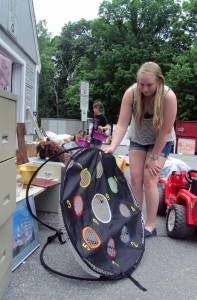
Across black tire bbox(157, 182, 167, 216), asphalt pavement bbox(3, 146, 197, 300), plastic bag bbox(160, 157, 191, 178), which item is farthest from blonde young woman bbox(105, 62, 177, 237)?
plastic bag bbox(160, 157, 191, 178)

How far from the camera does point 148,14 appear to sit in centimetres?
3189

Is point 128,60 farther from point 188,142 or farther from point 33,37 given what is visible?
point 33,37

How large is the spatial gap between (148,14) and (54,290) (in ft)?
108

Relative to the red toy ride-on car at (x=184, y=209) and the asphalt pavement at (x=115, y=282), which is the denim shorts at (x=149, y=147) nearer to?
the red toy ride-on car at (x=184, y=209)

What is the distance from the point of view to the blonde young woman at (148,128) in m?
2.93

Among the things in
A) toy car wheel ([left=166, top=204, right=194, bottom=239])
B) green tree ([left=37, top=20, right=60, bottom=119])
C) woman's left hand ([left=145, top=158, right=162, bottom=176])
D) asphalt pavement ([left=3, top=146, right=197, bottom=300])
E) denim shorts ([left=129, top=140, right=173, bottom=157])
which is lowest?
asphalt pavement ([left=3, top=146, right=197, bottom=300])

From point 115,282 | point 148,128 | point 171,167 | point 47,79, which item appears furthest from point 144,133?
point 47,79

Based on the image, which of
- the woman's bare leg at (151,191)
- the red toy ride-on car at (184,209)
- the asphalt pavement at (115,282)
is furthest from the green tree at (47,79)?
the asphalt pavement at (115,282)

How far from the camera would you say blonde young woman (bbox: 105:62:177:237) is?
2928 mm

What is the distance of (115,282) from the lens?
2303 millimetres

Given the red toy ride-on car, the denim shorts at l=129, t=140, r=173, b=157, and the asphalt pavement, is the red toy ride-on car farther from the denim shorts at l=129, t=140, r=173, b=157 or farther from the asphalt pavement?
the denim shorts at l=129, t=140, r=173, b=157

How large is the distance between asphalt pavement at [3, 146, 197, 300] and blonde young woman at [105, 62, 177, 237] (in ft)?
1.59

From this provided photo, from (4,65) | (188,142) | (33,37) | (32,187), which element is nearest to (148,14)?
(188,142)

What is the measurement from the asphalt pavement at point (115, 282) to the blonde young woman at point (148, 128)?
48cm
